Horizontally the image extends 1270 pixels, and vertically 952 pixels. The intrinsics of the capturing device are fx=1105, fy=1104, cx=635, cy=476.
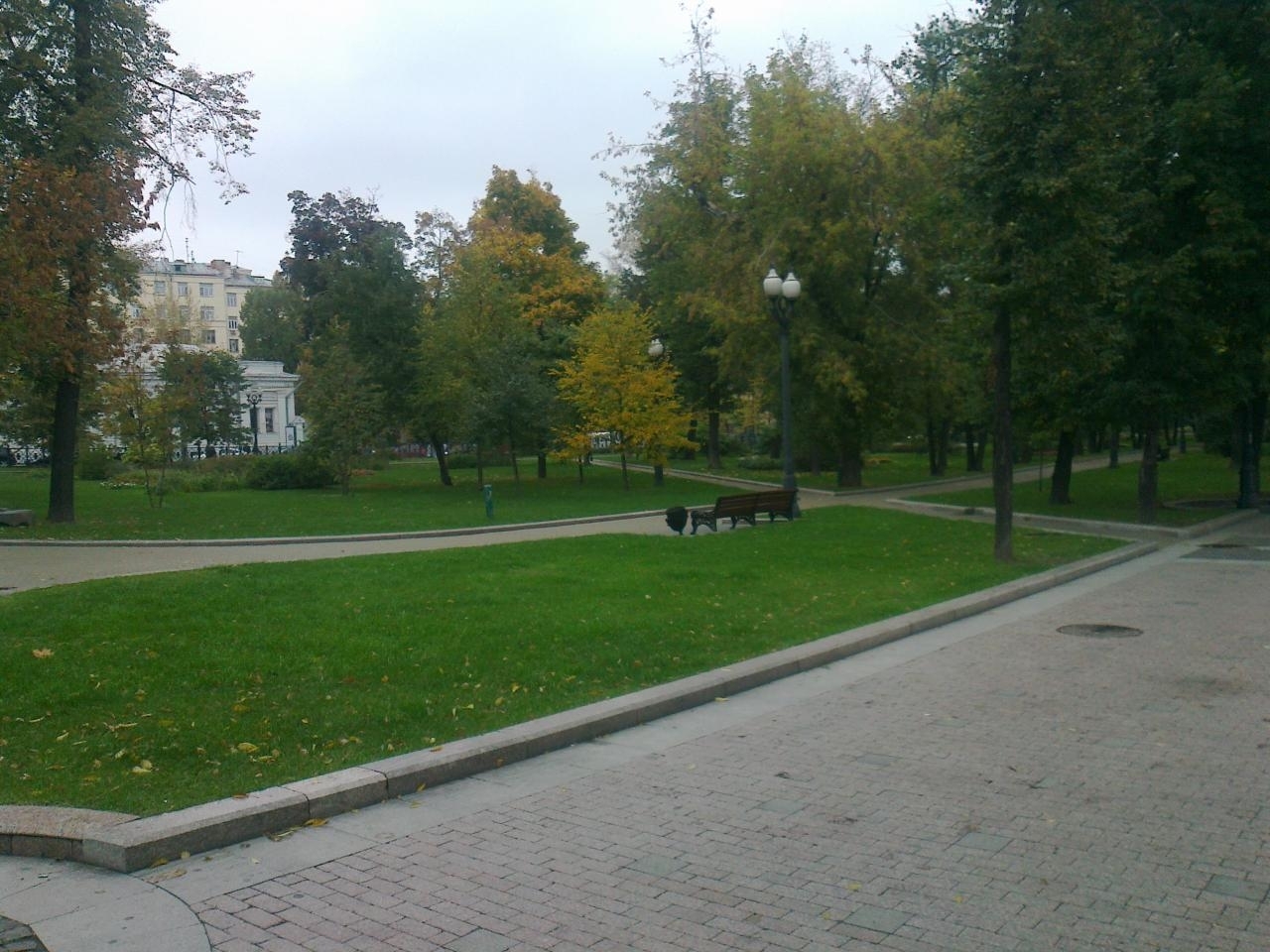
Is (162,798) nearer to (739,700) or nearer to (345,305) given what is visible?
(739,700)

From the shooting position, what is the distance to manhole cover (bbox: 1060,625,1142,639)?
1154 centimetres

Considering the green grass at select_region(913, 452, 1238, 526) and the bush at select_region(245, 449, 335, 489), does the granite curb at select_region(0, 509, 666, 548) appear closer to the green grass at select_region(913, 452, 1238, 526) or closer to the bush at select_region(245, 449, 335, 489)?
the green grass at select_region(913, 452, 1238, 526)

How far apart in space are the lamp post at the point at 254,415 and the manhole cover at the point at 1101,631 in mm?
56863

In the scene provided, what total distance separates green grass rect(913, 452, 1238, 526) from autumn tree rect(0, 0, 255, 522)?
21087 millimetres

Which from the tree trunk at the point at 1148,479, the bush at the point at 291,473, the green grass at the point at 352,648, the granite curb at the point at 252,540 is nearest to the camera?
the green grass at the point at 352,648

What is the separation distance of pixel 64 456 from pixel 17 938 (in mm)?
23532

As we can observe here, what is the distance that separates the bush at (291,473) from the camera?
40.9 metres

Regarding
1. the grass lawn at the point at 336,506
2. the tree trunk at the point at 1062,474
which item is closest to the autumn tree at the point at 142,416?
the grass lawn at the point at 336,506

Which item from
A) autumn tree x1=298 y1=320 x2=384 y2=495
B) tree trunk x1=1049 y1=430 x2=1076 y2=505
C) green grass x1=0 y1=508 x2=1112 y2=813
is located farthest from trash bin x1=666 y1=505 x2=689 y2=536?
autumn tree x1=298 y1=320 x2=384 y2=495

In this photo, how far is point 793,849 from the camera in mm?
5504

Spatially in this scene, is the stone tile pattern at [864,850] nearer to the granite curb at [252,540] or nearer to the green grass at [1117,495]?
the granite curb at [252,540]

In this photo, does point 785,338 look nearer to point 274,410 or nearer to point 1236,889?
point 1236,889

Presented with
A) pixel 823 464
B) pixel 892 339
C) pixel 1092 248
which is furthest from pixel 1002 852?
pixel 823 464

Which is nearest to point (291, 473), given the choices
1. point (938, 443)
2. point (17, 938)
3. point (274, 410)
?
point (938, 443)
